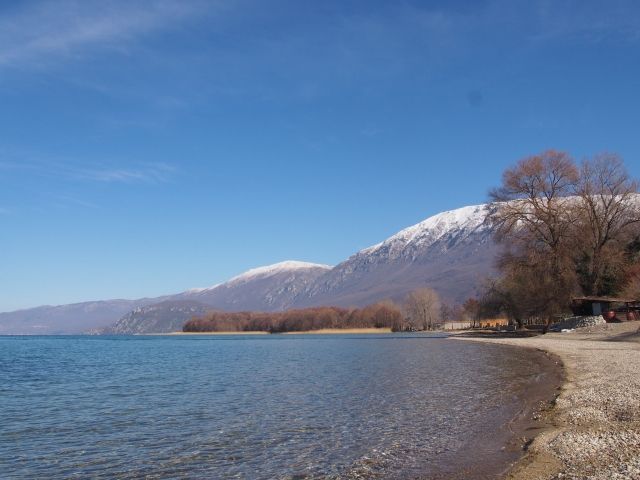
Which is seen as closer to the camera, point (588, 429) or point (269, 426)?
point (588, 429)

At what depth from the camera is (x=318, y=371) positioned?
100 ft

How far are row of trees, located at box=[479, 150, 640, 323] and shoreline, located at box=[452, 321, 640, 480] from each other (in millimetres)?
32652

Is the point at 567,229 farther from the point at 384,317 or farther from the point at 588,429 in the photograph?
the point at 384,317

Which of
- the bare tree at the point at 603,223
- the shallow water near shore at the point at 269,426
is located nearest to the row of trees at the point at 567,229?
the bare tree at the point at 603,223

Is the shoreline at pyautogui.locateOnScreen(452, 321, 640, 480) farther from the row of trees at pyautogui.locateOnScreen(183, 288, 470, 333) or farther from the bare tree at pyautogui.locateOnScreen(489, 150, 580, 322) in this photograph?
the row of trees at pyautogui.locateOnScreen(183, 288, 470, 333)

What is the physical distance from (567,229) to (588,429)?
153 feet

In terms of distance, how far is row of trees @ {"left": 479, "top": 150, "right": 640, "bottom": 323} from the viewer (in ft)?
173

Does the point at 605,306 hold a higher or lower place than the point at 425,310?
lower

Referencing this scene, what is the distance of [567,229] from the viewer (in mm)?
53281

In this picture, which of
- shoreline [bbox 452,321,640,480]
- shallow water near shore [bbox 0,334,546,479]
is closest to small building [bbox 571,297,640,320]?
shallow water near shore [bbox 0,334,546,479]

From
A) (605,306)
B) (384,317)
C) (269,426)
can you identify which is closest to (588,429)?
(269,426)

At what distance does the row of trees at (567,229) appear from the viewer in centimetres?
5269

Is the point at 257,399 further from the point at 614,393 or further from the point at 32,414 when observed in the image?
the point at 614,393

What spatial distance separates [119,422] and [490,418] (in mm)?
11509
